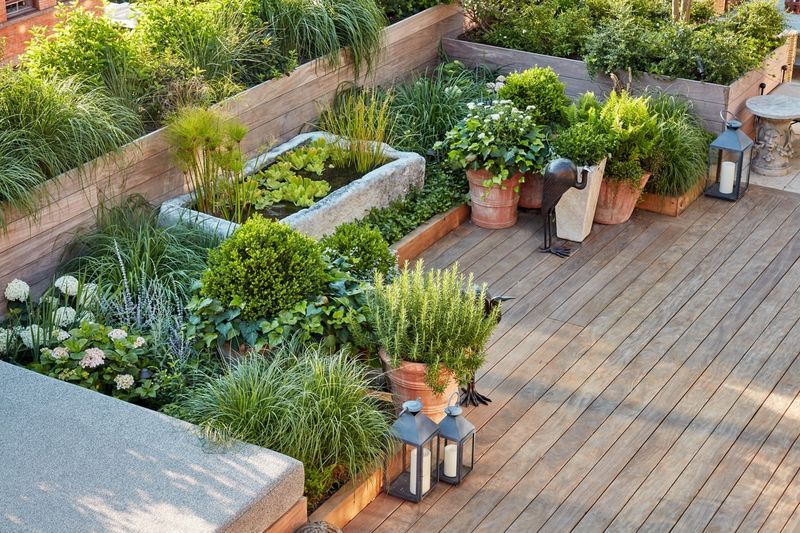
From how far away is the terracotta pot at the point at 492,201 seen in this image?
23.0ft

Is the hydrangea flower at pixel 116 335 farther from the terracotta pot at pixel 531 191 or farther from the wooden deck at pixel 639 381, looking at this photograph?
the terracotta pot at pixel 531 191

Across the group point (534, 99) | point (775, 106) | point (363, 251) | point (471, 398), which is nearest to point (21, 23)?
point (534, 99)

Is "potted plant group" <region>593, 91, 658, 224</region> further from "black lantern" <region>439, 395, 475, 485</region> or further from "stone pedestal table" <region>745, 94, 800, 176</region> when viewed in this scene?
"black lantern" <region>439, 395, 475, 485</region>

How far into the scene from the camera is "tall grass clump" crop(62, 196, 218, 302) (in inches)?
217

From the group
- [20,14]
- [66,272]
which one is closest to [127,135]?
[66,272]

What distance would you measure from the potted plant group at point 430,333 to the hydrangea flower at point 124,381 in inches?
43.0

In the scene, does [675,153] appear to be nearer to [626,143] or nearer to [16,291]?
[626,143]

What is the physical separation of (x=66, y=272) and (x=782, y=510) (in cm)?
357

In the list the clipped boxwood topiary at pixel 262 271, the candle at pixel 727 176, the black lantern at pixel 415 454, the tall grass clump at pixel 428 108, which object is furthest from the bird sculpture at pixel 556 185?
the black lantern at pixel 415 454

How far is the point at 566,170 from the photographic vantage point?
658cm

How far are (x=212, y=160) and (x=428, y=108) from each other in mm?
1936

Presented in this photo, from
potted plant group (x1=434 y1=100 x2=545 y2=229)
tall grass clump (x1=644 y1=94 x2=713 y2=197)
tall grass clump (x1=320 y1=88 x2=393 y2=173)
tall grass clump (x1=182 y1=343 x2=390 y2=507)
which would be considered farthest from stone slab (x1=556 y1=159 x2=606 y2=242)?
tall grass clump (x1=182 y1=343 x2=390 y2=507)

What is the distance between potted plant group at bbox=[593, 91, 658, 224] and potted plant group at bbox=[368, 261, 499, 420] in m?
2.32

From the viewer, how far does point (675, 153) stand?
23.7ft
